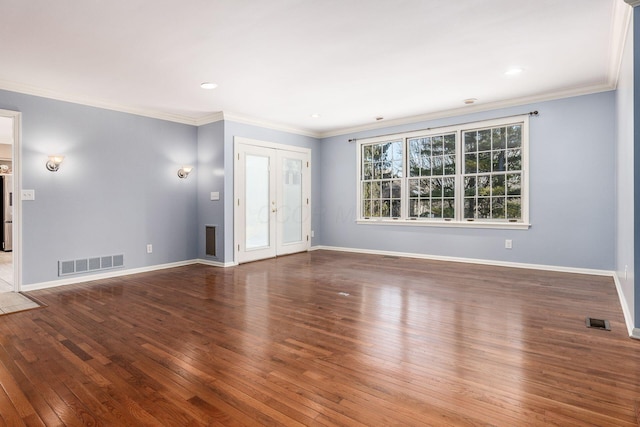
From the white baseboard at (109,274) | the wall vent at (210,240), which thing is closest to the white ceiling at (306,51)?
the wall vent at (210,240)

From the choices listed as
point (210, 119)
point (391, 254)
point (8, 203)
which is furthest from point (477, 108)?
point (8, 203)

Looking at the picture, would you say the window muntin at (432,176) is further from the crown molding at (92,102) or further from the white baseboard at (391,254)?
the crown molding at (92,102)

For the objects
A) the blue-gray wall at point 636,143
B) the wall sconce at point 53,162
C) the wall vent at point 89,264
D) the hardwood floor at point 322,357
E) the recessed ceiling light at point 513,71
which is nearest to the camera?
the hardwood floor at point 322,357

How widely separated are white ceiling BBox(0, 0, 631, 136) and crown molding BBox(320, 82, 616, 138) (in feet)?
0.11

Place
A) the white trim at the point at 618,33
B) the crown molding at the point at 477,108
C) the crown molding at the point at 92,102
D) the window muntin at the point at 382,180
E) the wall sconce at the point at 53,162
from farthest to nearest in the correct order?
the window muntin at the point at 382,180 → the crown molding at the point at 477,108 → the wall sconce at the point at 53,162 → the crown molding at the point at 92,102 → the white trim at the point at 618,33

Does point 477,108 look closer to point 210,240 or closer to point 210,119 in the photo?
point 210,119

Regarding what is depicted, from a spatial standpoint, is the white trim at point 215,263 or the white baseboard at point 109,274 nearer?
the white baseboard at point 109,274

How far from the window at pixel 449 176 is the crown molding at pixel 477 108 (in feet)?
0.73

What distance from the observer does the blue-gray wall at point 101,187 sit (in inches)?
179

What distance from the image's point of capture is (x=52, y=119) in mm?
4699

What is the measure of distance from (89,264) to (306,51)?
4.08 metres

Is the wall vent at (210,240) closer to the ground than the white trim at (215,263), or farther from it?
farther from it

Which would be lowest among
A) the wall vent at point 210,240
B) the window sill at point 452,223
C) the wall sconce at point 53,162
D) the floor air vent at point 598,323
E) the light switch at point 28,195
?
the floor air vent at point 598,323

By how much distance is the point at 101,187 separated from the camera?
5.17 meters
